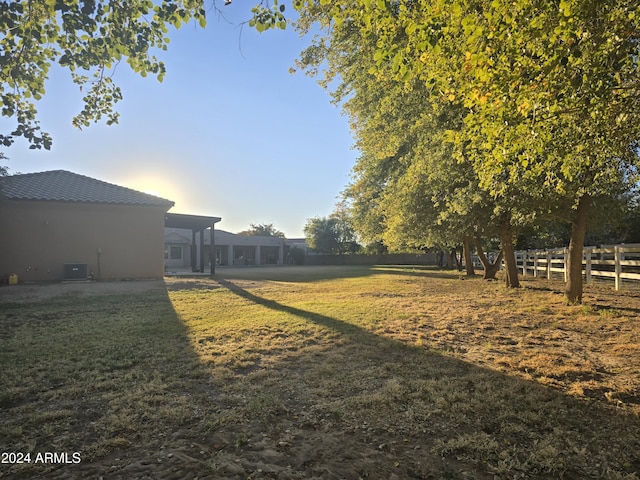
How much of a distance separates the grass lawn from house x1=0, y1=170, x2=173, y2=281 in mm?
11936

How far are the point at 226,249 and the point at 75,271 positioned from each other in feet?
96.7

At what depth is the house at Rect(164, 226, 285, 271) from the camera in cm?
3991

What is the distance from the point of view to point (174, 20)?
13.7 ft

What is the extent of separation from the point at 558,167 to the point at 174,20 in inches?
232

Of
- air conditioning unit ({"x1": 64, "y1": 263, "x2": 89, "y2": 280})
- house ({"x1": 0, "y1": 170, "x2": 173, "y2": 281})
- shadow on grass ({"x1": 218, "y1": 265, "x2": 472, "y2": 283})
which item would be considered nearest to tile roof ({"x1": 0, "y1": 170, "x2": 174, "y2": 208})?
house ({"x1": 0, "y1": 170, "x2": 173, "y2": 281})

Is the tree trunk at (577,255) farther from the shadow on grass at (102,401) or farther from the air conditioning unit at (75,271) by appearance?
the air conditioning unit at (75,271)

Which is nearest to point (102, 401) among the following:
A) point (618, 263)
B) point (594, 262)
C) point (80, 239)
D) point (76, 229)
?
point (618, 263)

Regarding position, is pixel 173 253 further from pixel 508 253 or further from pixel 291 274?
pixel 508 253

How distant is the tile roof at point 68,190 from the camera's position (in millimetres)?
17172

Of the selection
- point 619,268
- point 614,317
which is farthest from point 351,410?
point 619,268

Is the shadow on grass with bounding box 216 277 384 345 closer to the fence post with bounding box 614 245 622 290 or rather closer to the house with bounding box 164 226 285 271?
the fence post with bounding box 614 245 622 290

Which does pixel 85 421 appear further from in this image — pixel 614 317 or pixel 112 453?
pixel 614 317

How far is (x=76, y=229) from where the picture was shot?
1764cm

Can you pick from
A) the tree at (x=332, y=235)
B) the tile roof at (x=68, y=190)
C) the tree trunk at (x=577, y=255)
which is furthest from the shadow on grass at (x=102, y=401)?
the tree at (x=332, y=235)
